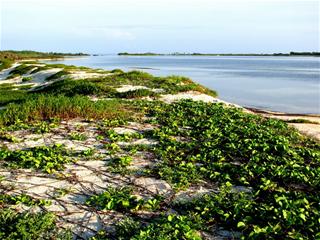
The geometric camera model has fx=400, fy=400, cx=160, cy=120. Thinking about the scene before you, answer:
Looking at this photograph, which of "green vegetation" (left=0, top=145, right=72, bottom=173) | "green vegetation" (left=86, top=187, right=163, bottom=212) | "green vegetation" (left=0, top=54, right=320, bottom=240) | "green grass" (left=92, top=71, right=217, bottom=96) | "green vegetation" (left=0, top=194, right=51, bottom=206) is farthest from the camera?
"green grass" (left=92, top=71, right=217, bottom=96)

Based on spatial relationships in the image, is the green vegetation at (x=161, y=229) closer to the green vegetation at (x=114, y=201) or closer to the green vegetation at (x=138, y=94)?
the green vegetation at (x=114, y=201)

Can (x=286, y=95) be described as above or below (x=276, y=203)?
below

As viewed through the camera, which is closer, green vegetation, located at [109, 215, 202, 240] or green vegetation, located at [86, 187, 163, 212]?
green vegetation, located at [109, 215, 202, 240]

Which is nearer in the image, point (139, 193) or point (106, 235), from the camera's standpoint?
point (106, 235)

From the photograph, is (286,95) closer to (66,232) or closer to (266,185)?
(266,185)

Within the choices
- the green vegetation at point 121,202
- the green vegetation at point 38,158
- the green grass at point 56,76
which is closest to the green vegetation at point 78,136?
the green vegetation at point 38,158

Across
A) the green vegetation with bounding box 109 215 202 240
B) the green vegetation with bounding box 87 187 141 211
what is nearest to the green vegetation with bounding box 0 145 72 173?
the green vegetation with bounding box 87 187 141 211

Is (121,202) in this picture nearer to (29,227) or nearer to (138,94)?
(29,227)

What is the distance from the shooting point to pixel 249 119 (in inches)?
638

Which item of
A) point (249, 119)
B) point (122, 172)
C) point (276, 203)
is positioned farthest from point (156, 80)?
point (276, 203)

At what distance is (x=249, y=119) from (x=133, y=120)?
187 inches

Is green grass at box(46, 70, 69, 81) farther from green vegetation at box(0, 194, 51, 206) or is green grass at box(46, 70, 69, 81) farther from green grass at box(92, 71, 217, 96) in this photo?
green vegetation at box(0, 194, 51, 206)

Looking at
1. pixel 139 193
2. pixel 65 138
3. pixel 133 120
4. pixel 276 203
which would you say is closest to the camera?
pixel 276 203

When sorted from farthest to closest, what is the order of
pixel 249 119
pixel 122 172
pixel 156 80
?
pixel 156 80, pixel 249 119, pixel 122 172
